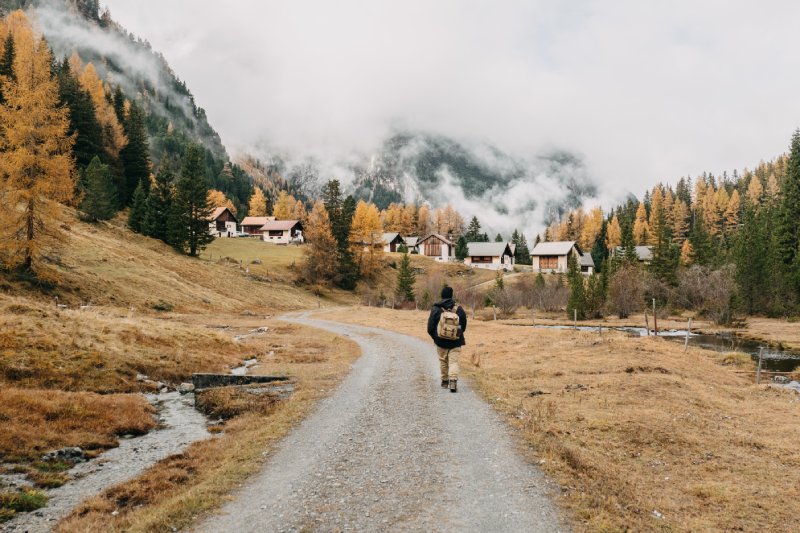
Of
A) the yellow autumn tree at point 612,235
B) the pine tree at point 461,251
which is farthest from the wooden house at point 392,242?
the yellow autumn tree at point 612,235

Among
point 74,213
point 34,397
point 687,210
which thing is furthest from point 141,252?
point 687,210

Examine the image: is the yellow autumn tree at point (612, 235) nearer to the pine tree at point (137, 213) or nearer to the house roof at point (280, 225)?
the house roof at point (280, 225)

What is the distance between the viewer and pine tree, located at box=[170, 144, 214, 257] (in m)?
71.7

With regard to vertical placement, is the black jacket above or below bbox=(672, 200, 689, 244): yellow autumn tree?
below

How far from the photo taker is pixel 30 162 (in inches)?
1320

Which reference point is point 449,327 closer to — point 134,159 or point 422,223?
point 134,159

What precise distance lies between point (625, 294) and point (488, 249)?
6466 cm

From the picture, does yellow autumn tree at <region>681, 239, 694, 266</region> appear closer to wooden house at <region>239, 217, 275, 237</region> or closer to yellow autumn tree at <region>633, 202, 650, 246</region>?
yellow autumn tree at <region>633, 202, 650, 246</region>

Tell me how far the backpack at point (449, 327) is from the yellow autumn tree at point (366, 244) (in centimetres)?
7554

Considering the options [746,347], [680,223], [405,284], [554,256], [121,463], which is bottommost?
[746,347]

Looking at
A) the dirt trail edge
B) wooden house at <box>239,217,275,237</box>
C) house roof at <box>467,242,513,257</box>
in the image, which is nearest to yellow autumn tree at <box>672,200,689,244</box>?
house roof at <box>467,242,513,257</box>

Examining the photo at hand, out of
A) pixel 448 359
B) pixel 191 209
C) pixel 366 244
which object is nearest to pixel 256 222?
pixel 366 244

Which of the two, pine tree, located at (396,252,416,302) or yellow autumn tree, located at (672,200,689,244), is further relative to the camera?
yellow autumn tree, located at (672,200,689,244)

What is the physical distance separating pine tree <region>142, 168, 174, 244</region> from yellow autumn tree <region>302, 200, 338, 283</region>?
75.8 feet
